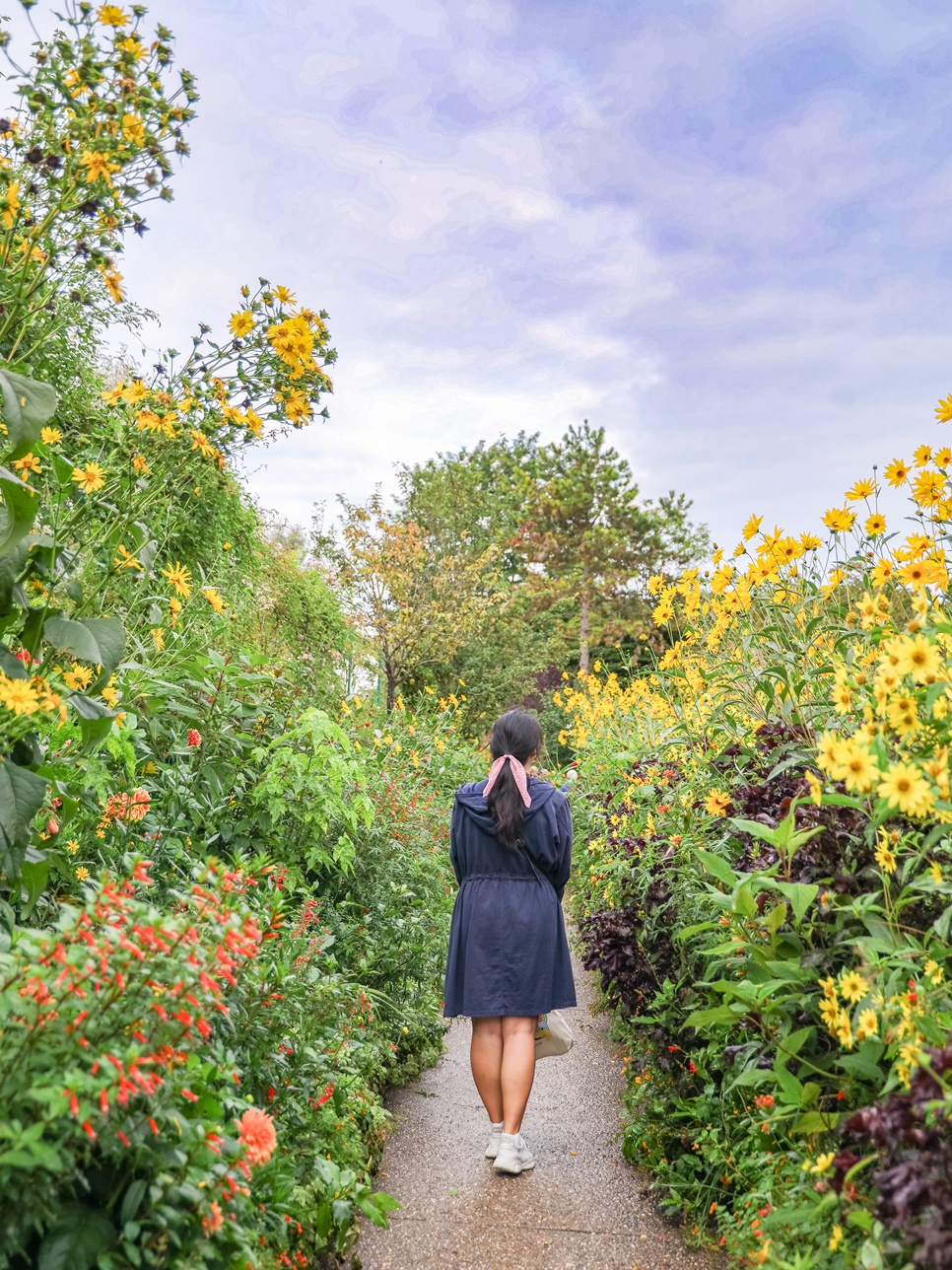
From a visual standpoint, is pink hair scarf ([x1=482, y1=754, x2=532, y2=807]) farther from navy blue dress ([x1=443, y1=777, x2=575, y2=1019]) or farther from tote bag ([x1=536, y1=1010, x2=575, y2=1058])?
tote bag ([x1=536, y1=1010, x2=575, y2=1058])

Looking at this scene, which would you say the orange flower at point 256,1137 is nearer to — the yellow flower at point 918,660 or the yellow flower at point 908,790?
the yellow flower at point 908,790

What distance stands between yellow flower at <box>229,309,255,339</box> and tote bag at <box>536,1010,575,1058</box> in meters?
2.70

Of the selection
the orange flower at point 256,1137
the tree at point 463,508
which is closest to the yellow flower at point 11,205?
the orange flower at point 256,1137

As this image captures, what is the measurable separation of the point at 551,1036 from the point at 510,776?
107 centimetres

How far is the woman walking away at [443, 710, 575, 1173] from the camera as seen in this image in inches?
123

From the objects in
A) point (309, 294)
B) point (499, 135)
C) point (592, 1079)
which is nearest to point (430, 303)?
point (499, 135)

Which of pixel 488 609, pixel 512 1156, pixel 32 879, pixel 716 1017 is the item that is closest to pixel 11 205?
pixel 32 879

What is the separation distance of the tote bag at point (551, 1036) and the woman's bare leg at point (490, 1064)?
0.24 m

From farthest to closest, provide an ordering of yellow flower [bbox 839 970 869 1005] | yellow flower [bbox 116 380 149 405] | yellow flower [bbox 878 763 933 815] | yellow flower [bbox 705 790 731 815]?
yellow flower [bbox 705 790 731 815], yellow flower [bbox 116 380 149 405], yellow flower [bbox 839 970 869 1005], yellow flower [bbox 878 763 933 815]

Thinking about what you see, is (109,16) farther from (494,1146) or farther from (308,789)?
(494,1146)

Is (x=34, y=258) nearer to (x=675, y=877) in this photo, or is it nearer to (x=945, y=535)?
(x=945, y=535)

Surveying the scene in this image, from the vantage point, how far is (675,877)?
2.92 meters

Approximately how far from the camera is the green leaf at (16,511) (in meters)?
1.61

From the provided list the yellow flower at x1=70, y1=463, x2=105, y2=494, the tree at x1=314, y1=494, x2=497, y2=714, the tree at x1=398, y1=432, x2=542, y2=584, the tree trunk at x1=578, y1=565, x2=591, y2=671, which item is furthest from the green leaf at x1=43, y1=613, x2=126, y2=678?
the tree trunk at x1=578, y1=565, x2=591, y2=671
